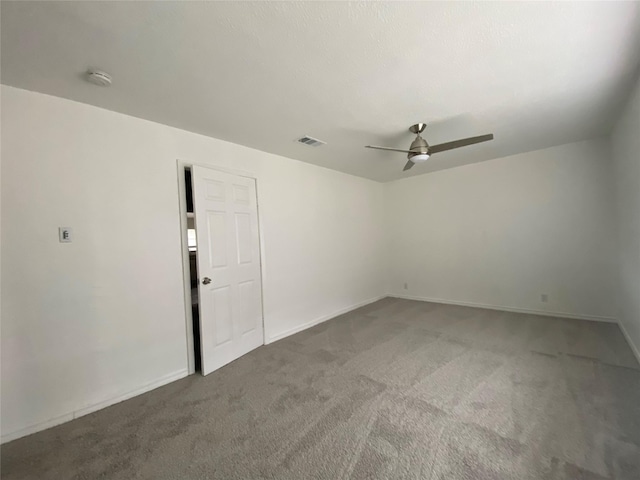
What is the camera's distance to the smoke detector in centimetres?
181

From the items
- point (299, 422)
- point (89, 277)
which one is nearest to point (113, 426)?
point (89, 277)

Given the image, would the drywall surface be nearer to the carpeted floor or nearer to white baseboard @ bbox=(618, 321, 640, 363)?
white baseboard @ bbox=(618, 321, 640, 363)

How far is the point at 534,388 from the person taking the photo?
2.27m

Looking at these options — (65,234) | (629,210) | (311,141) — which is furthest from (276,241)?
(629,210)

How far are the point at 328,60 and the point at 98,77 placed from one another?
5.17ft

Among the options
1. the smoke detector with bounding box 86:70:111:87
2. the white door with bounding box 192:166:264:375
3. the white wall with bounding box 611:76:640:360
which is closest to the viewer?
the smoke detector with bounding box 86:70:111:87

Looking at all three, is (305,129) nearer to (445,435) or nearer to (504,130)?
(504,130)

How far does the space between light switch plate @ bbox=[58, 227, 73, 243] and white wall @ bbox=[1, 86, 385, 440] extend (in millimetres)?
29

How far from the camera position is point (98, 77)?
6.05 feet

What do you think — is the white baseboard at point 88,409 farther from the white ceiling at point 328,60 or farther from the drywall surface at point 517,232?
the drywall surface at point 517,232

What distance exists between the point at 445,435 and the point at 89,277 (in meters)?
2.95

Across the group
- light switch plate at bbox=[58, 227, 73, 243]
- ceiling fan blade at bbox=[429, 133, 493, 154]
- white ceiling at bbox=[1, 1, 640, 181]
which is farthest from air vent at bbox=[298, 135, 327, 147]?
light switch plate at bbox=[58, 227, 73, 243]

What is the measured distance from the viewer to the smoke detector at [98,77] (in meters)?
1.81

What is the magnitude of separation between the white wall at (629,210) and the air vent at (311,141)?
9.39ft
